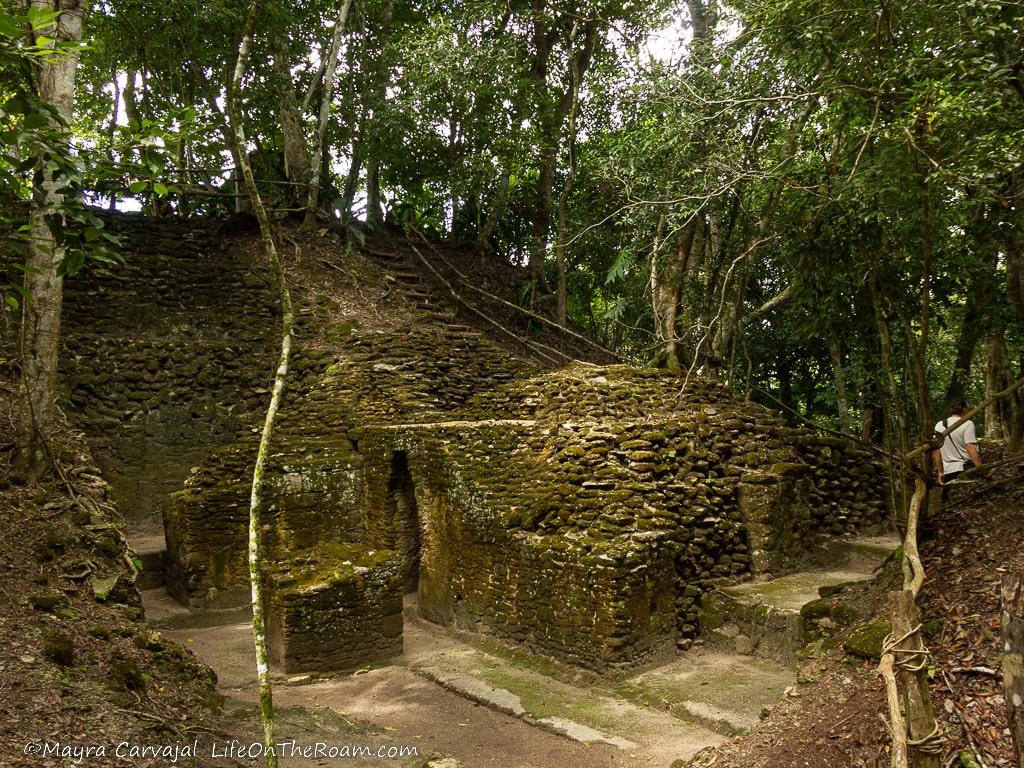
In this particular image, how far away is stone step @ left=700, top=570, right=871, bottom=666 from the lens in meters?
6.18

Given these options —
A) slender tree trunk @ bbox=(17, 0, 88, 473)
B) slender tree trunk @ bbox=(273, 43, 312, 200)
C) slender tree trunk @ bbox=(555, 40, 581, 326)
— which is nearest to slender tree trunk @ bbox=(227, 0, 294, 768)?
slender tree trunk @ bbox=(17, 0, 88, 473)

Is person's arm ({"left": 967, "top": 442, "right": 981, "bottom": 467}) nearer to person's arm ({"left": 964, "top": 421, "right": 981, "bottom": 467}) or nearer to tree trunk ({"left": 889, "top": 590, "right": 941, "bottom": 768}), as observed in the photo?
person's arm ({"left": 964, "top": 421, "right": 981, "bottom": 467})

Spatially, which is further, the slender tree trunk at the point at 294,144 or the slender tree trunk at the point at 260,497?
the slender tree trunk at the point at 294,144

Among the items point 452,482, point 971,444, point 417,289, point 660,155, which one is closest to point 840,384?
point 971,444

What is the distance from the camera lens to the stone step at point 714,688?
17.9 feet

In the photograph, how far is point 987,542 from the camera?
14.3 feet

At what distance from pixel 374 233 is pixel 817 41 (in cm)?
1248

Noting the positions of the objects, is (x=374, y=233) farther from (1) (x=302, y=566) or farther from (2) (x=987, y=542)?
(2) (x=987, y=542)

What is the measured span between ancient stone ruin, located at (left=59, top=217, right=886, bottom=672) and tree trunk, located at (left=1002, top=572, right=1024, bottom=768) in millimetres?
3854

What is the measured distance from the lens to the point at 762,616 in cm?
639

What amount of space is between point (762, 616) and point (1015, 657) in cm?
408

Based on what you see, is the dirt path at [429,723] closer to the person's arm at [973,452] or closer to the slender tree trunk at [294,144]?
the person's arm at [973,452]

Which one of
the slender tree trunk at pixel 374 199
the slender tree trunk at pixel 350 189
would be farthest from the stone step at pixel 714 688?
the slender tree trunk at pixel 374 199

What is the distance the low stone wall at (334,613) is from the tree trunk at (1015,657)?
585 centimetres
